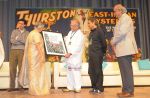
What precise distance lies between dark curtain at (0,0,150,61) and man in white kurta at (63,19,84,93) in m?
3.61

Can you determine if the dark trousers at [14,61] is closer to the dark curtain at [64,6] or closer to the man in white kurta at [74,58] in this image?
the man in white kurta at [74,58]

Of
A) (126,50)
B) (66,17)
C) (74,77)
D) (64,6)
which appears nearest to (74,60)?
(74,77)

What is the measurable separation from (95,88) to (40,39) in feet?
4.30

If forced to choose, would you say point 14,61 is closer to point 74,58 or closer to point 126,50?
point 74,58

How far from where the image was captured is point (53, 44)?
524 centimetres

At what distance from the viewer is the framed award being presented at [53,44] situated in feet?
17.0

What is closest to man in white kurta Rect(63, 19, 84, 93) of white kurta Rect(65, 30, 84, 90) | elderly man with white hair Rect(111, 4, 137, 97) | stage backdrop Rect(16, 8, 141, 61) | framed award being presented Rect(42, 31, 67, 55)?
white kurta Rect(65, 30, 84, 90)

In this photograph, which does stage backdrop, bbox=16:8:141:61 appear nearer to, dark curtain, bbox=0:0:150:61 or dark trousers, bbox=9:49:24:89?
dark curtain, bbox=0:0:150:61

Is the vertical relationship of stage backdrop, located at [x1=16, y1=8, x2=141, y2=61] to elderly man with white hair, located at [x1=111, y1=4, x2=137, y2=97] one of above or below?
above

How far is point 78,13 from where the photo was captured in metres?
8.59

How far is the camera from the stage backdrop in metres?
8.38

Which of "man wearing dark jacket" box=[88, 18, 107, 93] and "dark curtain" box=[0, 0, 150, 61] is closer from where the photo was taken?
"man wearing dark jacket" box=[88, 18, 107, 93]

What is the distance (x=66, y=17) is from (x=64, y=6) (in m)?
0.44

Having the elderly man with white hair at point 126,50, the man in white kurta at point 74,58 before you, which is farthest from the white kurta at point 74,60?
the elderly man with white hair at point 126,50
